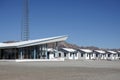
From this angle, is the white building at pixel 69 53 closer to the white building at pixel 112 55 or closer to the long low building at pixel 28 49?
the long low building at pixel 28 49

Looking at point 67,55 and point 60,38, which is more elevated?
point 60,38

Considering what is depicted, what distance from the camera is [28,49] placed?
41500 mm

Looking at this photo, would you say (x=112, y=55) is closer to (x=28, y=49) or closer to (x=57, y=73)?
(x=28, y=49)

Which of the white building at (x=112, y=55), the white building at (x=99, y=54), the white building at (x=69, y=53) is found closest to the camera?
the white building at (x=69, y=53)

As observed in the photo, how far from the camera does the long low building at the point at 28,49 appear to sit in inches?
1542

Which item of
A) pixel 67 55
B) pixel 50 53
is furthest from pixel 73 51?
pixel 50 53

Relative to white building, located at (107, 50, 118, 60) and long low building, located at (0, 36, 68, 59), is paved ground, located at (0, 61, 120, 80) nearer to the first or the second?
long low building, located at (0, 36, 68, 59)

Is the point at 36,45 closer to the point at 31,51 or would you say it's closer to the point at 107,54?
the point at 31,51

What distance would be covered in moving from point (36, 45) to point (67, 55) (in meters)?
20.4

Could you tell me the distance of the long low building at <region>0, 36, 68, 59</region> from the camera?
128 feet

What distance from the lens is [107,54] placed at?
79875mm

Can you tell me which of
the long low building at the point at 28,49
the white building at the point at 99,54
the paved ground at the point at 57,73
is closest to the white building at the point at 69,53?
the white building at the point at 99,54

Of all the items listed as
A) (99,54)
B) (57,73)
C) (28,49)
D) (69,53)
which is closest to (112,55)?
(99,54)

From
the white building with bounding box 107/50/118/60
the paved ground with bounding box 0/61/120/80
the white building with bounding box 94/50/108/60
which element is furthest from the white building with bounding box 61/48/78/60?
the paved ground with bounding box 0/61/120/80
